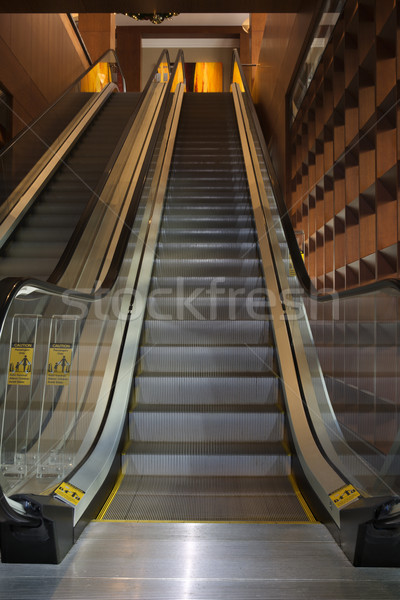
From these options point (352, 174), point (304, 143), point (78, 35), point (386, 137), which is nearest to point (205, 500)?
point (386, 137)

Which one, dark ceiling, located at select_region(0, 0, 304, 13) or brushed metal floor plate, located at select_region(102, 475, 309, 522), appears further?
dark ceiling, located at select_region(0, 0, 304, 13)

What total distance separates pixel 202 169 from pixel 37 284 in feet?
16.9

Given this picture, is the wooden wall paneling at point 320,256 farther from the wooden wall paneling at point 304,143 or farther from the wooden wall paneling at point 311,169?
the wooden wall paneling at point 304,143

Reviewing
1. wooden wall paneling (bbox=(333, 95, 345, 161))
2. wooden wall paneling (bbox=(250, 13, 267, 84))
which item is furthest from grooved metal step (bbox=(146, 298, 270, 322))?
wooden wall paneling (bbox=(250, 13, 267, 84))

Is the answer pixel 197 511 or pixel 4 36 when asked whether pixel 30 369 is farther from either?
pixel 4 36

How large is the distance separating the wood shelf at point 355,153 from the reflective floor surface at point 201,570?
1.98 metres

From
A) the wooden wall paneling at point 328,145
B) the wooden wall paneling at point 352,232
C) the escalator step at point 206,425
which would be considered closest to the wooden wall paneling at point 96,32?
the wooden wall paneling at point 328,145

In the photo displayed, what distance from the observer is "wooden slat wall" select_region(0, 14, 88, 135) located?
729 centimetres

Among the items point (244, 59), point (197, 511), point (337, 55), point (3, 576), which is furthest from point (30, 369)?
point (244, 59)

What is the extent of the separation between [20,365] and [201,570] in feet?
3.42

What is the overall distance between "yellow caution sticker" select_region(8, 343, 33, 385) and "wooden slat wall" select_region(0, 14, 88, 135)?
6181 mm

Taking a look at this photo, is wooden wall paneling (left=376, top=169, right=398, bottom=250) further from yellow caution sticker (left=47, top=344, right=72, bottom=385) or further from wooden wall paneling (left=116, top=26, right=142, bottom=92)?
wooden wall paneling (left=116, top=26, right=142, bottom=92)

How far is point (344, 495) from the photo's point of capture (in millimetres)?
2248

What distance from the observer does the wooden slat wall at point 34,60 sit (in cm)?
729
